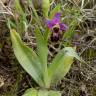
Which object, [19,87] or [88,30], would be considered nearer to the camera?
[19,87]

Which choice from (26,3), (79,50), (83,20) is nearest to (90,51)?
(79,50)

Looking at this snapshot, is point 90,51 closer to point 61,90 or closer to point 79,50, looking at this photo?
point 79,50

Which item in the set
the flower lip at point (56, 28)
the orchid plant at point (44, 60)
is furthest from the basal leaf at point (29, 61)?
the flower lip at point (56, 28)

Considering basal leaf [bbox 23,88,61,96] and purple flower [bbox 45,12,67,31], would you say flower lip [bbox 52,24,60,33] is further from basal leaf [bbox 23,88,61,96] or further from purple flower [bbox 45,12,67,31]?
basal leaf [bbox 23,88,61,96]

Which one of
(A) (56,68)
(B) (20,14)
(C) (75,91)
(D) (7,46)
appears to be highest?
(B) (20,14)

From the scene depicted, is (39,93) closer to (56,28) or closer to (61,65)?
(61,65)

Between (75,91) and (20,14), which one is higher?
(20,14)

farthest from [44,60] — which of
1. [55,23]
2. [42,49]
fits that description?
[55,23]
